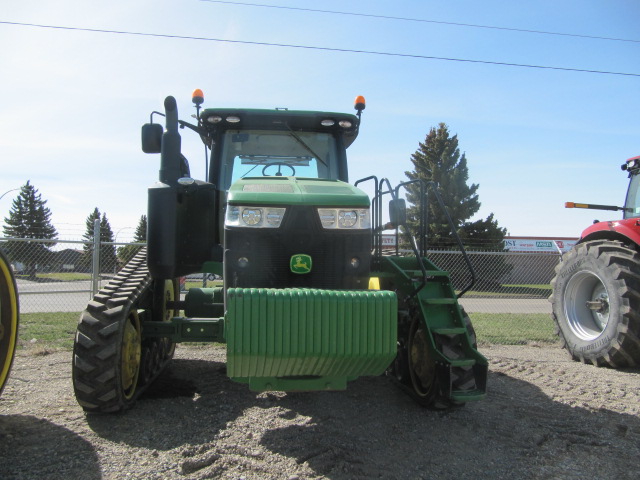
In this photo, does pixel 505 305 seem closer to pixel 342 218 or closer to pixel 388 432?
pixel 388 432

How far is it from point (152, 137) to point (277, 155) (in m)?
1.25

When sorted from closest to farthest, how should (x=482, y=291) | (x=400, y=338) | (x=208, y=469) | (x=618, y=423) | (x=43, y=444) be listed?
(x=208, y=469), (x=43, y=444), (x=618, y=423), (x=400, y=338), (x=482, y=291)

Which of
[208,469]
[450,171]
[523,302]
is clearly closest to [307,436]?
[208,469]

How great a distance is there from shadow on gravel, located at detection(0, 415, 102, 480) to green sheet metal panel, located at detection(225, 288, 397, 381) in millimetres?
1018

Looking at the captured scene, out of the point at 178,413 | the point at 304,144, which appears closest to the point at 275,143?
the point at 304,144

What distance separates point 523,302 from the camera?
15.2m

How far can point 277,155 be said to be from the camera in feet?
16.7

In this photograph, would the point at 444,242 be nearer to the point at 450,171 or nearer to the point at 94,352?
the point at 450,171

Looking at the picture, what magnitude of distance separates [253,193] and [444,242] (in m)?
23.8

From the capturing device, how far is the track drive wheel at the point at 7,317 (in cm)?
362

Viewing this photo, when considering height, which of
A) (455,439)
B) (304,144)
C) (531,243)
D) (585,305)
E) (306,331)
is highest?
(531,243)

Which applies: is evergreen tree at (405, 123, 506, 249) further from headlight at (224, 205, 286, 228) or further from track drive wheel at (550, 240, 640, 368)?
headlight at (224, 205, 286, 228)

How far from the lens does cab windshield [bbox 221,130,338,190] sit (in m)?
5.00

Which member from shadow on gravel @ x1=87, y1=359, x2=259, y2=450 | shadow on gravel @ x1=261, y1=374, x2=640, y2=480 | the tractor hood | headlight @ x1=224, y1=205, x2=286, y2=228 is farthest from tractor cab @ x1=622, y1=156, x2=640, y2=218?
shadow on gravel @ x1=87, y1=359, x2=259, y2=450
